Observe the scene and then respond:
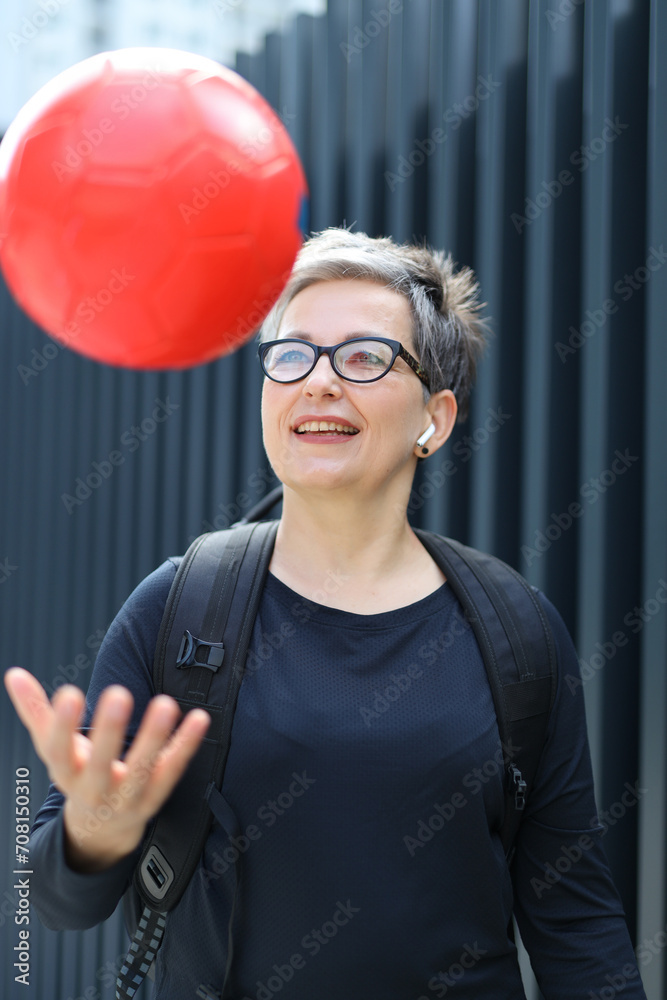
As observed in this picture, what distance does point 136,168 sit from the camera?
97cm

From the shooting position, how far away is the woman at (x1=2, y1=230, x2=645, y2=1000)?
54.7 inches

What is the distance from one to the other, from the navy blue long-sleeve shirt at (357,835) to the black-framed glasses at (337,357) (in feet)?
1.39

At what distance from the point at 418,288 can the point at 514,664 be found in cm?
80

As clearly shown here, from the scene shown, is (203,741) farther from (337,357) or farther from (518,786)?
(337,357)

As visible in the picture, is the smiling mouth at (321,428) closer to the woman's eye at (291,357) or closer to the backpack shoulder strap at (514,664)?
the woman's eye at (291,357)

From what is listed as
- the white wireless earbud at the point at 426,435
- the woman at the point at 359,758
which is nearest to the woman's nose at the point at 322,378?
the woman at the point at 359,758

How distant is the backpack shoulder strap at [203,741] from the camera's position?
1.40 metres

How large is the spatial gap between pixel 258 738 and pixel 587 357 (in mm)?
1326

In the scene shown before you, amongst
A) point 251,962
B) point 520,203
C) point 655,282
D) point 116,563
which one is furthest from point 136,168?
point 116,563

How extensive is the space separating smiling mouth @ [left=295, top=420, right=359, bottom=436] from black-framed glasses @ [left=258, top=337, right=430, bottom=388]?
0.09m

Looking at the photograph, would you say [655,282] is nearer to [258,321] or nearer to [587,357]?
[587,357]

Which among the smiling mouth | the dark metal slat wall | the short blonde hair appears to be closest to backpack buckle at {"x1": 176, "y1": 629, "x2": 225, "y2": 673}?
the smiling mouth

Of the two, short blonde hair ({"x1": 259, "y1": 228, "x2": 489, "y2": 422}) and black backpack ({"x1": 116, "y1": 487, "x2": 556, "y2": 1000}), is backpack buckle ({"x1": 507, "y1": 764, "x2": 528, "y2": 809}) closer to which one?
black backpack ({"x1": 116, "y1": 487, "x2": 556, "y2": 1000})

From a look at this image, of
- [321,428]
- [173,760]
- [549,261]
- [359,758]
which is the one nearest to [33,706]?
[173,760]
